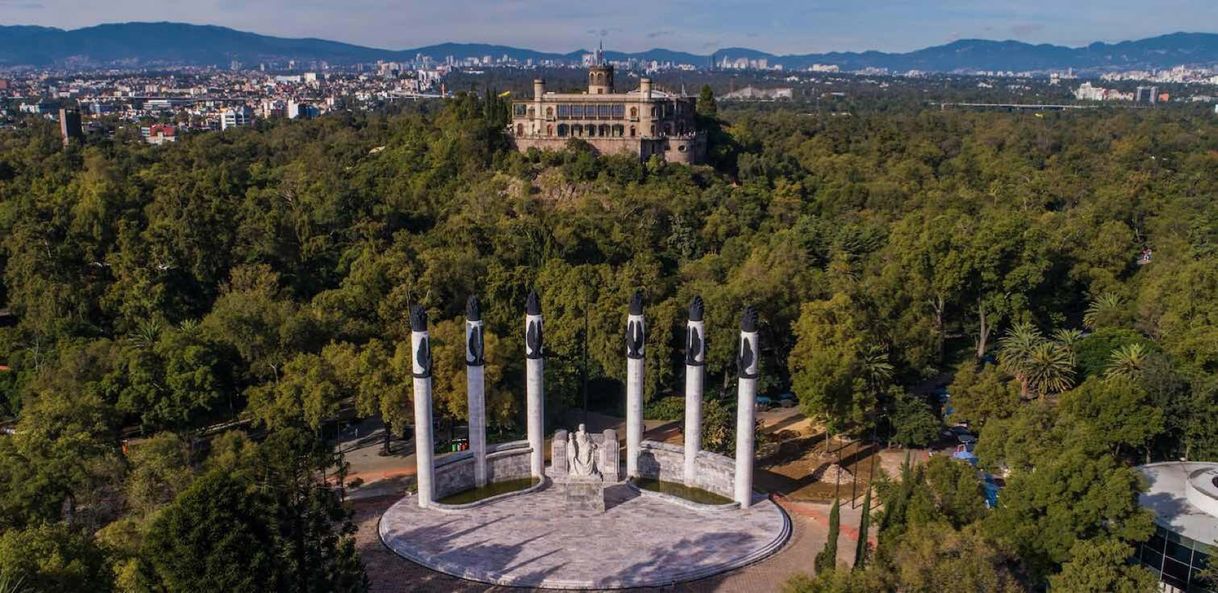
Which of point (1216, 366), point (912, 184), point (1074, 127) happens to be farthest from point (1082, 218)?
point (1074, 127)

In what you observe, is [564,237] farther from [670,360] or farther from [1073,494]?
[1073,494]

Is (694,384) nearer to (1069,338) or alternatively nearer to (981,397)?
(981,397)

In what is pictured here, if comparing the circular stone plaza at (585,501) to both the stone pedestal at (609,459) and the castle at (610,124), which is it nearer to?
the stone pedestal at (609,459)

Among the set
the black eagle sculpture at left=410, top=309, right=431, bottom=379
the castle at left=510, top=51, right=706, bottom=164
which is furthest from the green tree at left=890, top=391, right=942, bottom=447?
the castle at left=510, top=51, right=706, bottom=164

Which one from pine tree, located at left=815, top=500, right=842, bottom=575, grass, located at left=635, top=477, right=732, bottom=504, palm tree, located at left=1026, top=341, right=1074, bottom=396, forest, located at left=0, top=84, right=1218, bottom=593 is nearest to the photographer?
forest, located at left=0, top=84, right=1218, bottom=593

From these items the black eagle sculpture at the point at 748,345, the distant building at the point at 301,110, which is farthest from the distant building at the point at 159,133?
the black eagle sculpture at the point at 748,345

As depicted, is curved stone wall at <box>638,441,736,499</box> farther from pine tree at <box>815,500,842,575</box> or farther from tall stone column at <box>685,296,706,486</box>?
pine tree at <box>815,500,842,575</box>
